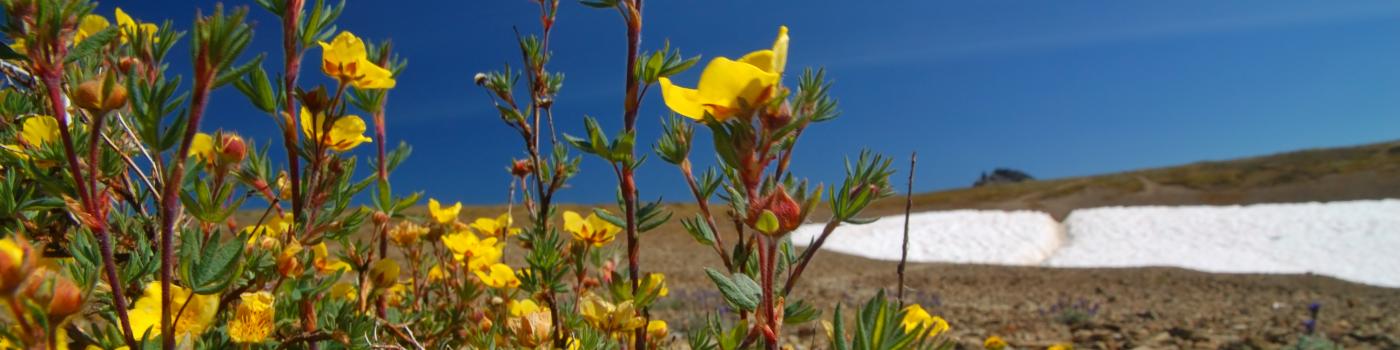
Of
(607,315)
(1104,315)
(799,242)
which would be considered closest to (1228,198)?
(799,242)

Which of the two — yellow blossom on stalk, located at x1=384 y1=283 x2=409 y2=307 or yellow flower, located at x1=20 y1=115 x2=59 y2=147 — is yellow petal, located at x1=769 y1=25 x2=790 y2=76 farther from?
yellow blossom on stalk, located at x1=384 y1=283 x2=409 y2=307

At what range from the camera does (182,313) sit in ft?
2.67

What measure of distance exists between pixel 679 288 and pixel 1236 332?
4926 millimetres

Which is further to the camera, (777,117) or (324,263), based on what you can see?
(324,263)

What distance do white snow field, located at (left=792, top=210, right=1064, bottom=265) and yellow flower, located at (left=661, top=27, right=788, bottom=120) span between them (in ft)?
44.0

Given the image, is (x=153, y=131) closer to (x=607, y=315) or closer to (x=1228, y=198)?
(x=607, y=315)

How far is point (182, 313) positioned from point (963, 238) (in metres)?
17.7

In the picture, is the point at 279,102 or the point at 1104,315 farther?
the point at 1104,315

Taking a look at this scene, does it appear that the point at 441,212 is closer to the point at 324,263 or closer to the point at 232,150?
the point at 324,263

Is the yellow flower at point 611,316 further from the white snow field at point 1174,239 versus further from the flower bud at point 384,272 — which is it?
the white snow field at point 1174,239

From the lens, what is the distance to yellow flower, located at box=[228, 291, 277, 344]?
2.69 feet

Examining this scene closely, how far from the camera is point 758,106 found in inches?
24.4

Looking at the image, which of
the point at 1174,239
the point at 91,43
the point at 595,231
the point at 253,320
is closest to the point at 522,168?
the point at 595,231

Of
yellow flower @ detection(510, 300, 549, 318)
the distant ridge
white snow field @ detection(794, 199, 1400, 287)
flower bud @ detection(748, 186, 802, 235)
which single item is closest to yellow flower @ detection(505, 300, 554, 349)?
yellow flower @ detection(510, 300, 549, 318)
